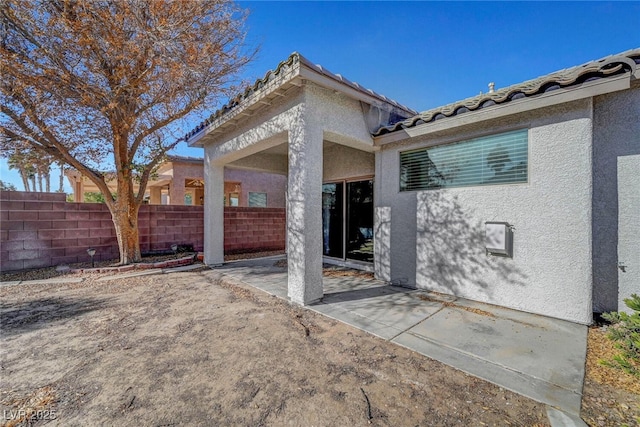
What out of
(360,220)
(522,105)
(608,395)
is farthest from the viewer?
(360,220)

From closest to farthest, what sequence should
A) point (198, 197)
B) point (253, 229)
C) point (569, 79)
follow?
point (569, 79), point (253, 229), point (198, 197)

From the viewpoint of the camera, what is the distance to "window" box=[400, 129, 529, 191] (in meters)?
4.71

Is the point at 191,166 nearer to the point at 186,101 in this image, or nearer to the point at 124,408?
the point at 186,101

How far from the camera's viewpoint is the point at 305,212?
16.0 feet

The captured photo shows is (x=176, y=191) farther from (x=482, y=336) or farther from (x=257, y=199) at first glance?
(x=482, y=336)

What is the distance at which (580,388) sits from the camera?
2.61 metres

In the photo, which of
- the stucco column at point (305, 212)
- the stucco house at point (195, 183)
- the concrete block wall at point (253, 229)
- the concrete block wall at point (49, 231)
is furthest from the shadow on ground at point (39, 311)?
the stucco house at point (195, 183)

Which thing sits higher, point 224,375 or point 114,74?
point 114,74

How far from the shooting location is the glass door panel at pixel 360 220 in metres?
7.82

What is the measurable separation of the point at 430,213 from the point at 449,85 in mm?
6137

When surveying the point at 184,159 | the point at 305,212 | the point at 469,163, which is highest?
the point at 184,159

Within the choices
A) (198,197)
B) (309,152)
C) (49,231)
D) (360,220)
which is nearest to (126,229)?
(49,231)

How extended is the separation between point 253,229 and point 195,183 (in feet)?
27.6

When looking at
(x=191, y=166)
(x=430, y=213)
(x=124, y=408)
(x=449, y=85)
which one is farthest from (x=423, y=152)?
(x=191, y=166)
